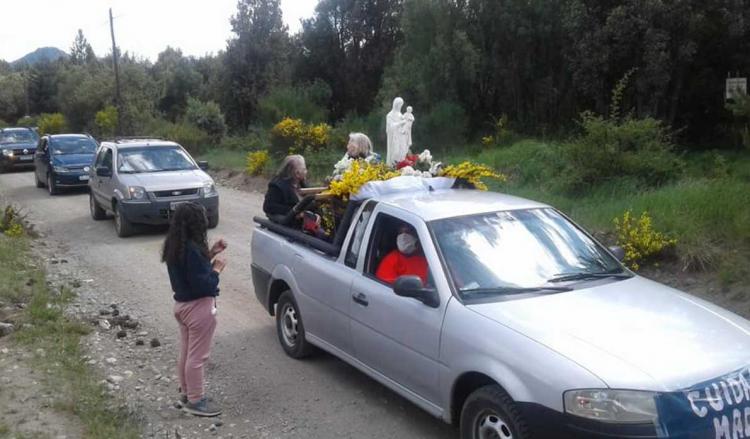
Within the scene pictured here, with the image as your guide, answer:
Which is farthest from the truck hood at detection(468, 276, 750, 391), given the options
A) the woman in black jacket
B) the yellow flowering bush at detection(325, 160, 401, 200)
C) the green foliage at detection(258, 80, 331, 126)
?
the green foliage at detection(258, 80, 331, 126)

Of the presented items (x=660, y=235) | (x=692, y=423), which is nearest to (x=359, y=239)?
(x=692, y=423)

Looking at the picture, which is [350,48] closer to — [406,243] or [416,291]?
[406,243]

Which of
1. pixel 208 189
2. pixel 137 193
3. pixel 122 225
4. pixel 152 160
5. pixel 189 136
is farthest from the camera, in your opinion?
pixel 189 136

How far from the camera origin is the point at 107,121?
117ft

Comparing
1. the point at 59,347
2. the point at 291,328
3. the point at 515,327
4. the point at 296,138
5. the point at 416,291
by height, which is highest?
the point at 296,138

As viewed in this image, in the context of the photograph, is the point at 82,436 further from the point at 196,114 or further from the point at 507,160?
the point at 196,114

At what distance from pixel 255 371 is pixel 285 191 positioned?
6.67ft

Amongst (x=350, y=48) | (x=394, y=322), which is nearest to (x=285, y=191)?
(x=394, y=322)

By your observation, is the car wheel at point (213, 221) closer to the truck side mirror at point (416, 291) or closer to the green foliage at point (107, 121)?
the truck side mirror at point (416, 291)

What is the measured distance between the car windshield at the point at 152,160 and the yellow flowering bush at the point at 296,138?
7.03 m

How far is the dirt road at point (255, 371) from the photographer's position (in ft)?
17.9

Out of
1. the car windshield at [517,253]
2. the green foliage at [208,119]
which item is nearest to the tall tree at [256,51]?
the green foliage at [208,119]

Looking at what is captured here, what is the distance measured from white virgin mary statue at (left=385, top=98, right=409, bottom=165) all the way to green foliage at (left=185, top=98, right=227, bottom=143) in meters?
17.4

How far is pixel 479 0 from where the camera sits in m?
23.7
